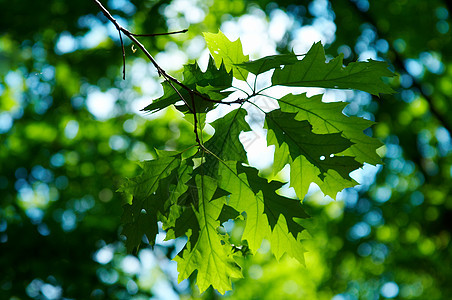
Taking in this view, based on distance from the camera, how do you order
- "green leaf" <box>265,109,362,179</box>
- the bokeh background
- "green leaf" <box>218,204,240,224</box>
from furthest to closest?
the bokeh background, "green leaf" <box>218,204,240,224</box>, "green leaf" <box>265,109,362,179</box>

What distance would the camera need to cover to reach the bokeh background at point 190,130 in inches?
242

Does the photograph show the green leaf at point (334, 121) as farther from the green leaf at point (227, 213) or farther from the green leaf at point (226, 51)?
the green leaf at point (227, 213)

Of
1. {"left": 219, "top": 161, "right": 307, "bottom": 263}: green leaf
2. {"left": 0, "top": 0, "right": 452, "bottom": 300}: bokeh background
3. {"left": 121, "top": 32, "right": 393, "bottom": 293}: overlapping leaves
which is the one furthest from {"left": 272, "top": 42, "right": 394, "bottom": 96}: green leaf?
{"left": 0, "top": 0, "right": 452, "bottom": 300}: bokeh background

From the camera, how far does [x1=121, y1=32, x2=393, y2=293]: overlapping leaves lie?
1.11 m

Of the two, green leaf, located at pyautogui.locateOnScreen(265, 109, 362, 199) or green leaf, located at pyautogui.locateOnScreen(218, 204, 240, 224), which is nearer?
green leaf, located at pyautogui.locateOnScreen(265, 109, 362, 199)

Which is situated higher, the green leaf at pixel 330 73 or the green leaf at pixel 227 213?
the green leaf at pixel 330 73

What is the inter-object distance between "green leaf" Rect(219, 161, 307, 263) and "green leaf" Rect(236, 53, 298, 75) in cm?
28

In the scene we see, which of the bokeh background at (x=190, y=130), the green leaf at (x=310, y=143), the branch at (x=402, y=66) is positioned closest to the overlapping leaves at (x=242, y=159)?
the green leaf at (x=310, y=143)

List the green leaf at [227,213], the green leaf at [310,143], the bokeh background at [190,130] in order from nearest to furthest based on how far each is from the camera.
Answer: the green leaf at [310,143], the green leaf at [227,213], the bokeh background at [190,130]

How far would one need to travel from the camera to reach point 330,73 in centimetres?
114

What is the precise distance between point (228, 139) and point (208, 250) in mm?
353

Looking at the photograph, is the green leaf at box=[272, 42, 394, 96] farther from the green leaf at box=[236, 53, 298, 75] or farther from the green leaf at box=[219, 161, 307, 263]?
the green leaf at box=[219, 161, 307, 263]

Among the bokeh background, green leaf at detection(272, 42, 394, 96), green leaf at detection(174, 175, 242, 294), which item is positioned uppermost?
green leaf at detection(272, 42, 394, 96)

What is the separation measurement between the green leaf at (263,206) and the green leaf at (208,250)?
61 millimetres
